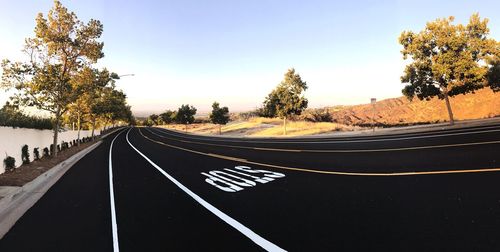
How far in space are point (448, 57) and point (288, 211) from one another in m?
28.3

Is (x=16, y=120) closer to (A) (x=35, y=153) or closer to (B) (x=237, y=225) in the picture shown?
(A) (x=35, y=153)

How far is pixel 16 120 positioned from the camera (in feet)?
77.2

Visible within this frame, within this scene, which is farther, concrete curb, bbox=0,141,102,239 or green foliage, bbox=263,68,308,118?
green foliage, bbox=263,68,308,118

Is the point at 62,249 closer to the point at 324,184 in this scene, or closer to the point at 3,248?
the point at 3,248

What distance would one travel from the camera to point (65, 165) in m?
17.8

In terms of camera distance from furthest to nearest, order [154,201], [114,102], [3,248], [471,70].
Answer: [114,102] → [471,70] → [154,201] → [3,248]

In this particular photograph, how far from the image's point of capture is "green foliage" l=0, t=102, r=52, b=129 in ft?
68.3

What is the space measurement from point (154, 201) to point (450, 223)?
22.0 feet

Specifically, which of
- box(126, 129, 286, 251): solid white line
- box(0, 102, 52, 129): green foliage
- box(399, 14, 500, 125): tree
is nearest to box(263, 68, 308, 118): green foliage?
box(399, 14, 500, 125): tree

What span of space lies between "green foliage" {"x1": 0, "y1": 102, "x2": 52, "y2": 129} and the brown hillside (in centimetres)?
5757

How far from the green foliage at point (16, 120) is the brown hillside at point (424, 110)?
57.6 metres

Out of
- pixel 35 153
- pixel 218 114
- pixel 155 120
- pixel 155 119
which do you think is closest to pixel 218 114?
pixel 218 114

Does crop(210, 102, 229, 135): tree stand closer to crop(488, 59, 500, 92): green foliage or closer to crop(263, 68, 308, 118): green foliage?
crop(263, 68, 308, 118): green foliage

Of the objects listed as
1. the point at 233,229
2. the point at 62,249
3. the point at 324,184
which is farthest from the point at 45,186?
the point at 324,184
